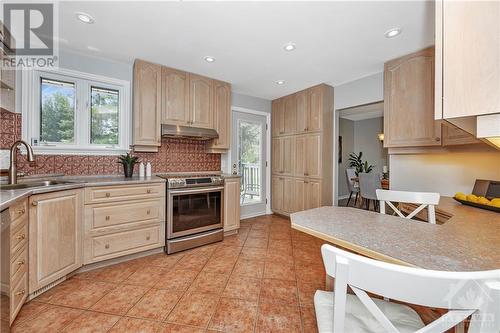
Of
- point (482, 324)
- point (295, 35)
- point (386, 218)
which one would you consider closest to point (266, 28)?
point (295, 35)

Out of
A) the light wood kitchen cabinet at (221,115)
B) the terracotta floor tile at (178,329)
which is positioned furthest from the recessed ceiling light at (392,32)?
the terracotta floor tile at (178,329)

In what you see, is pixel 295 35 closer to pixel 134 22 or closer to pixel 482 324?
pixel 134 22

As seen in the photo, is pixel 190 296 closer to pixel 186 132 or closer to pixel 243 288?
pixel 243 288

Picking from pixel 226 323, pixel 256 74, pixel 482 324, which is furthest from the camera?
pixel 256 74

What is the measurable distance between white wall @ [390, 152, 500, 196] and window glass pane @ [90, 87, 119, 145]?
12.4 feet

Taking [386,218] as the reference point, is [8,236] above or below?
below

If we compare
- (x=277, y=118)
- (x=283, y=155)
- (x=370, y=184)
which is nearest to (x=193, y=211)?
(x=283, y=155)

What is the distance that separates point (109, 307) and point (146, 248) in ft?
2.71

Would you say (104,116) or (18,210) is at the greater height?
(104,116)

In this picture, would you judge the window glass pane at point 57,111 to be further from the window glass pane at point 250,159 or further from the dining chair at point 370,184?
the dining chair at point 370,184

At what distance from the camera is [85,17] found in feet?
6.07

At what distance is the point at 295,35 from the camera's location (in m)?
2.08

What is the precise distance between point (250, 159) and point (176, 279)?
2.62 meters

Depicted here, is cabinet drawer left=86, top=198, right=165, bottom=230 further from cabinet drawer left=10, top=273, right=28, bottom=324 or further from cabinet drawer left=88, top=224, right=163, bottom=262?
cabinet drawer left=10, top=273, right=28, bottom=324
